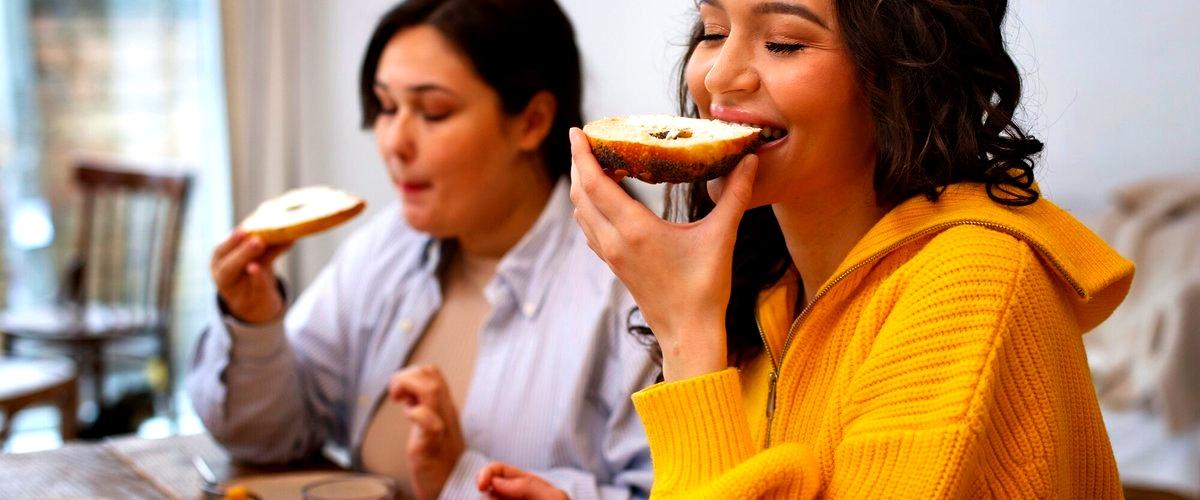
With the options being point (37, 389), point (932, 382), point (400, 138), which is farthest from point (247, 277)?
point (37, 389)

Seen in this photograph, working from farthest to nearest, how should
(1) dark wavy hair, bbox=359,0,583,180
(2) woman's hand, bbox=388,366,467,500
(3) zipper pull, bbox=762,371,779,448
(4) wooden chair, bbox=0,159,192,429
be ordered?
(4) wooden chair, bbox=0,159,192,429, (1) dark wavy hair, bbox=359,0,583,180, (2) woman's hand, bbox=388,366,467,500, (3) zipper pull, bbox=762,371,779,448

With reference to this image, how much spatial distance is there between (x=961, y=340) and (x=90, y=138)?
13.6 ft

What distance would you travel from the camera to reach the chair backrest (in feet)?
13.2

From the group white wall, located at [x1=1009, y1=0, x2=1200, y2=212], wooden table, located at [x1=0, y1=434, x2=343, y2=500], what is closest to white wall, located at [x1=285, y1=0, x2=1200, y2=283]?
white wall, located at [x1=1009, y1=0, x2=1200, y2=212]

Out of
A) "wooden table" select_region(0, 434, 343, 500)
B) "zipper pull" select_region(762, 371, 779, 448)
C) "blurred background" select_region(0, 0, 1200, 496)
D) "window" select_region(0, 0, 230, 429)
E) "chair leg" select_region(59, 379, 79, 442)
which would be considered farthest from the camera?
"window" select_region(0, 0, 230, 429)

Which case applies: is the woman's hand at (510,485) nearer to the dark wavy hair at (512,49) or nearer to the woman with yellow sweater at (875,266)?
the woman with yellow sweater at (875,266)

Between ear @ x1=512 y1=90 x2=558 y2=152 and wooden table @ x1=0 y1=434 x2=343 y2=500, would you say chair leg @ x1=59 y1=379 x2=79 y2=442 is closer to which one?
wooden table @ x1=0 y1=434 x2=343 y2=500

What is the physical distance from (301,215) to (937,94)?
1063mm

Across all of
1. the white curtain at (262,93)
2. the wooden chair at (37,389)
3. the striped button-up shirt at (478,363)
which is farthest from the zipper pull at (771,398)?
A: the white curtain at (262,93)

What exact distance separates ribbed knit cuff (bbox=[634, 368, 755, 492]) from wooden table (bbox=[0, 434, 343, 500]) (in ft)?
2.44

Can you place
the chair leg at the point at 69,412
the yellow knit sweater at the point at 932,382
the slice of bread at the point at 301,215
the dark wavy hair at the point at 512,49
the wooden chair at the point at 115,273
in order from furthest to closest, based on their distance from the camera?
the wooden chair at the point at 115,273, the chair leg at the point at 69,412, the dark wavy hair at the point at 512,49, the slice of bread at the point at 301,215, the yellow knit sweater at the point at 932,382

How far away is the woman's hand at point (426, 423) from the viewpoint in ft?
5.00

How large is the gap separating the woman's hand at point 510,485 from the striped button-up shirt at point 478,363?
0.27 metres

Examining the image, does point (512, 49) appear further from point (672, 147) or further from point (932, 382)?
point (932, 382)
